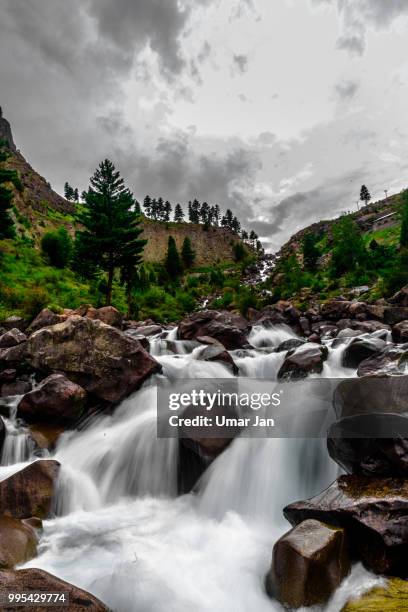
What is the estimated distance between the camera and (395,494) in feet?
17.3

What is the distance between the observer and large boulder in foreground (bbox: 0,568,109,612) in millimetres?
4141

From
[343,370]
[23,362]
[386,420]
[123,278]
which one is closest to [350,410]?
[386,420]

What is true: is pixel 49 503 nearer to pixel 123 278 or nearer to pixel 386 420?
pixel 386 420

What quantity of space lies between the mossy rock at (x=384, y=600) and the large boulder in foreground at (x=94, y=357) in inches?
321

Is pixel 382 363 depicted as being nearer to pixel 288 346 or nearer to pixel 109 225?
pixel 288 346

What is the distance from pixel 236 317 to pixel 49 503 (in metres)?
18.7

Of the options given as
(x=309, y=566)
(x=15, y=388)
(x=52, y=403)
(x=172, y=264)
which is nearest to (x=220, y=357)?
(x=52, y=403)

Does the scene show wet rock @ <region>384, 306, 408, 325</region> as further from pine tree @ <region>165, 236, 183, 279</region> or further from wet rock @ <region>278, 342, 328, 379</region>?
pine tree @ <region>165, 236, 183, 279</region>

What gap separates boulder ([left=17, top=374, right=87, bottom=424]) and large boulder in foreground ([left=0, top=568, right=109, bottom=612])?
5.48m

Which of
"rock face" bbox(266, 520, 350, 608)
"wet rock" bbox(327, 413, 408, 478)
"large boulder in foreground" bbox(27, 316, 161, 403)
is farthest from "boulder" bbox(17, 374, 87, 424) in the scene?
"wet rock" bbox(327, 413, 408, 478)

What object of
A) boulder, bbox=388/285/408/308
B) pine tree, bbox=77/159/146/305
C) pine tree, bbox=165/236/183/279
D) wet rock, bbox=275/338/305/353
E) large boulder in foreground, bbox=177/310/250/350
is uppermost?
pine tree, bbox=165/236/183/279

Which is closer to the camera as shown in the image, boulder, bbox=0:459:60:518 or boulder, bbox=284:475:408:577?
boulder, bbox=284:475:408:577

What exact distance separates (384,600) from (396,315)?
747 inches

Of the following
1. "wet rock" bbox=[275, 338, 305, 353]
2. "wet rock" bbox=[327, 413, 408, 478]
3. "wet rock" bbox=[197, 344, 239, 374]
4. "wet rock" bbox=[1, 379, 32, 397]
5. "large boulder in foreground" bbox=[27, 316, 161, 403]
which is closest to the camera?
"wet rock" bbox=[327, 413, 408, 478]
